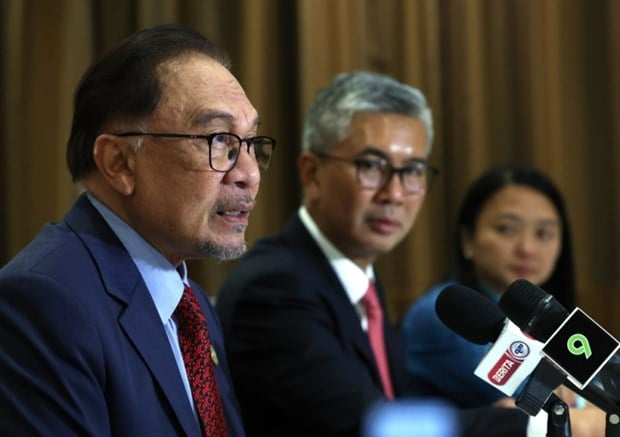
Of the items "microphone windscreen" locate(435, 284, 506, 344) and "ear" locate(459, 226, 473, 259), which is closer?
"microphone windscreen" locate(435, 284, 506, 344)

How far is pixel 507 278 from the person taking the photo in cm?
239

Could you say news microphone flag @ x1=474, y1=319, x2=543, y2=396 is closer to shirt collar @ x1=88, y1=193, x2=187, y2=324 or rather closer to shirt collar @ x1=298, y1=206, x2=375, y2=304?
shirt collar @ x1=88, y1=193, x2=187, y2=324

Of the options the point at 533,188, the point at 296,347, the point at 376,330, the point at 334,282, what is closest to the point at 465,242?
the point at 533,188

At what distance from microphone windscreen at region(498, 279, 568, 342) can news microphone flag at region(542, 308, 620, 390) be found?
2 cm

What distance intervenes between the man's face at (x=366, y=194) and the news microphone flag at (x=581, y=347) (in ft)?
3.43

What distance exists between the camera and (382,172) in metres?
1.99

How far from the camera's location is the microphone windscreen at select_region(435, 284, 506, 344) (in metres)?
1.04

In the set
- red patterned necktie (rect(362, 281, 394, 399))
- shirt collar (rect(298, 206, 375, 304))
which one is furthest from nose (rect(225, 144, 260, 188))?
red patterned necktie (rect(362, 281, 394, 399))

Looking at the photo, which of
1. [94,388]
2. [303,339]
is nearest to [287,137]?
[303,339]

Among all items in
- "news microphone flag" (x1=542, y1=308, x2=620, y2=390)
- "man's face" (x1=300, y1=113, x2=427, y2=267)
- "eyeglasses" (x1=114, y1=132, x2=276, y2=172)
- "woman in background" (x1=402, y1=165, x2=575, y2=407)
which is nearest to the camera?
"news microphone flag" (x1=542, y1=308, x2=620, y2=390)

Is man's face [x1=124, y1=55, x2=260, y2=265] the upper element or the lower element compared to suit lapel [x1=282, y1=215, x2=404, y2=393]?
upper

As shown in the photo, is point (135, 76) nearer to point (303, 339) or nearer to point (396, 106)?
point (303, 339)

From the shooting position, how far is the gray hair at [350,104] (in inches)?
79.0

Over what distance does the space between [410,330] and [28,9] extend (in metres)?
1.48
